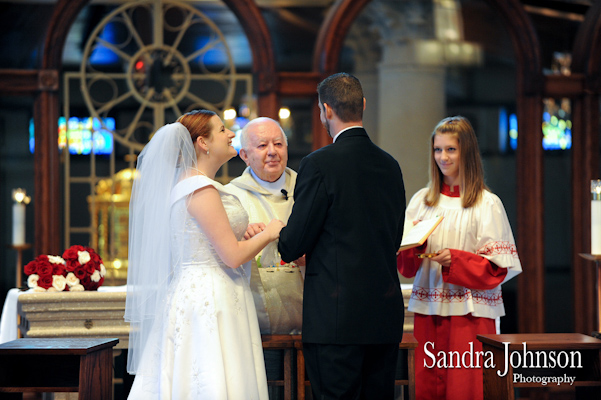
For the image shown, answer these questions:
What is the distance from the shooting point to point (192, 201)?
9.74ft

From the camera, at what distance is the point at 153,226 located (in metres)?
3.13

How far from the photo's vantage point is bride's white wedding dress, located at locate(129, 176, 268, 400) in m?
2.93

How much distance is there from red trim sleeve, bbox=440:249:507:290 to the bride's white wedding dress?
3.52 ft

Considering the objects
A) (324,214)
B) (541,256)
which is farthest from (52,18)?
(541,256)

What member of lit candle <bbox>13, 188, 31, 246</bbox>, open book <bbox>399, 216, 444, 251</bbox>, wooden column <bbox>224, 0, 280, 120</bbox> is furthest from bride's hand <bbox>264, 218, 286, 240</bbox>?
wooden column <bbox>224, 0, 280, 120</bbox>

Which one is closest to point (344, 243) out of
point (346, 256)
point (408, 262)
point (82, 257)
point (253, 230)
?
point (346, 256)

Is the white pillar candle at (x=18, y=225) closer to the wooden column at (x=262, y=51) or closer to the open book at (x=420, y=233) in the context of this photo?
the wooden column at (x=262, y=51)

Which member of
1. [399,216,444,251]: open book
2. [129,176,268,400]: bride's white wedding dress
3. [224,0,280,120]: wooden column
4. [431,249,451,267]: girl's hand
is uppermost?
[224,0,280,120]: wooden column

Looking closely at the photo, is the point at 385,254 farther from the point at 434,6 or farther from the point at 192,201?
the point at 434,6

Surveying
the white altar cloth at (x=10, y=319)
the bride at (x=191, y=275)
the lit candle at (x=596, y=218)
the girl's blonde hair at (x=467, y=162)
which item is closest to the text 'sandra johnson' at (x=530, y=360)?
the girl's blonde hair at (x=467, y=162)

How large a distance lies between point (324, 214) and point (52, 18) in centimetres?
426

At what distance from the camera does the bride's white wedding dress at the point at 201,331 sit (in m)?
2.93

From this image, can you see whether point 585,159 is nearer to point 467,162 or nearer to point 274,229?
point 467,162

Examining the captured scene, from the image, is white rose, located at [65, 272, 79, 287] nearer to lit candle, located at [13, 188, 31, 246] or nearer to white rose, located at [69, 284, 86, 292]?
white rose, located at [69, 284, 86, 292]
